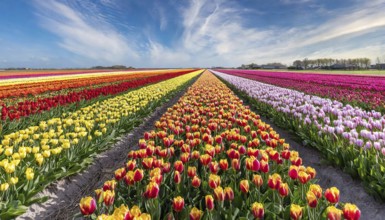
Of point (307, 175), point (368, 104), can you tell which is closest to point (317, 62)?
point (368, 104)

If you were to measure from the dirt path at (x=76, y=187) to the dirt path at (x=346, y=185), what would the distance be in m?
3.79

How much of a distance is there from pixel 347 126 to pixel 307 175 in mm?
3549

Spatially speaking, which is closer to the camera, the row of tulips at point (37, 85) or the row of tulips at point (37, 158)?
the row of tulips at point (37, 158)

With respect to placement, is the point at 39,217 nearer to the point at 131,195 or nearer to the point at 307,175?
the point at 131,195

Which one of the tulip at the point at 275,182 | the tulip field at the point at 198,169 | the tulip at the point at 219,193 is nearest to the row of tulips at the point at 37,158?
the tulip field at the point at 198,169

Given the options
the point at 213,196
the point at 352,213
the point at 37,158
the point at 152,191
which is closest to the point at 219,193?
the point at 213,196

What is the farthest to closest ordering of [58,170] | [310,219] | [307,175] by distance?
[58,170] → [307,175] → [310,219]

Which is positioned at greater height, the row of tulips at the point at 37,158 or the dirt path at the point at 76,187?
the row of tulips at the point at 37,158

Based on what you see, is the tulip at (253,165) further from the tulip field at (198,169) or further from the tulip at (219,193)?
the tulip at (219,193)

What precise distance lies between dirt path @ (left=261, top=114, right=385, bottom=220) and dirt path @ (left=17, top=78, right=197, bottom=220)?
3789 mm

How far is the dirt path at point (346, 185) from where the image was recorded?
11.3 ft

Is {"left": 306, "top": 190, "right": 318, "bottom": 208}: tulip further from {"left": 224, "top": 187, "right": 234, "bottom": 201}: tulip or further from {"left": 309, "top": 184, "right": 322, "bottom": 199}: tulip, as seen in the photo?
{"left": 224, "top": 187, "right": 234, "bottom": 201}: tulip

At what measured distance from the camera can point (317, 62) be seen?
136 meters

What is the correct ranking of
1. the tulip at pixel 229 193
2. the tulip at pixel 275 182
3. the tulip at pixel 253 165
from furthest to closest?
the tulip at pixel 253 165 < the tulip at pixel 275 182 < the tulip at pixel 229 193
